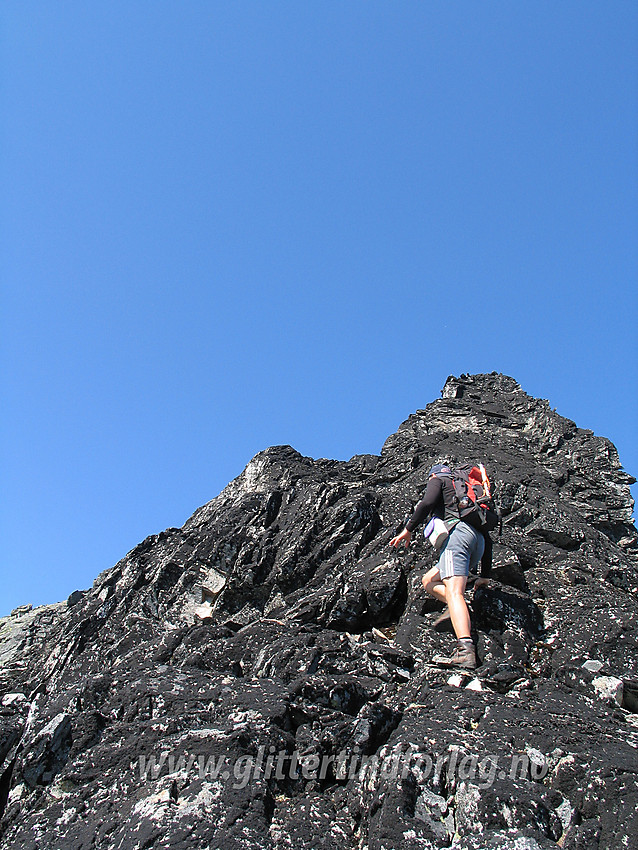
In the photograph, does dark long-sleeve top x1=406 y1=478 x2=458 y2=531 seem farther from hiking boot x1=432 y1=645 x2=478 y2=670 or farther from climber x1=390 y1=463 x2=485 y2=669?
hiking boot x1=432 y1=645 x2=478 y2=670

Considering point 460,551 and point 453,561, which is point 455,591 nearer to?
point 453,561

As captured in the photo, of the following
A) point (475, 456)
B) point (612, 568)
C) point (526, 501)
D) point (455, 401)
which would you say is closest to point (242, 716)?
point (612, 568)


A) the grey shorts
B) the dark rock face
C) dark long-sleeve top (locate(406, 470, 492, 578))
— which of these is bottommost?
the dark rock face

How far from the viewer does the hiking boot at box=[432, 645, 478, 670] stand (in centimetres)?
849

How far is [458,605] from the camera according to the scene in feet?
29.0

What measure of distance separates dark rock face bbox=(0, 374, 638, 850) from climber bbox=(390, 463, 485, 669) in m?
0.52

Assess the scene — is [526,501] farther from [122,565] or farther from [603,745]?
[122,565]

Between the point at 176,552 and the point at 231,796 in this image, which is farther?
the point at 176,552

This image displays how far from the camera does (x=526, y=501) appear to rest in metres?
16.5

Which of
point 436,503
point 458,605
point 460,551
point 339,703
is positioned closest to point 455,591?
point 458,605

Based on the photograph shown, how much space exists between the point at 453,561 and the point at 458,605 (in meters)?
0.77

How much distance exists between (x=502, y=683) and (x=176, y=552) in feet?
37.5

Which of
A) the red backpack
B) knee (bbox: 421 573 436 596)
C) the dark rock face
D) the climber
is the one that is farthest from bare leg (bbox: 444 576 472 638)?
the red backpack

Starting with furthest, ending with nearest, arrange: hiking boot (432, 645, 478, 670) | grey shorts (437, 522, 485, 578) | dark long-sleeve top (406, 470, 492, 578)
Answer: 1. dark long-sleeve top (406, 470, 492, 578)
2. grey shorts (437, 522, 485, 578)
3. hiking boot (432, 645, 478, 670)
